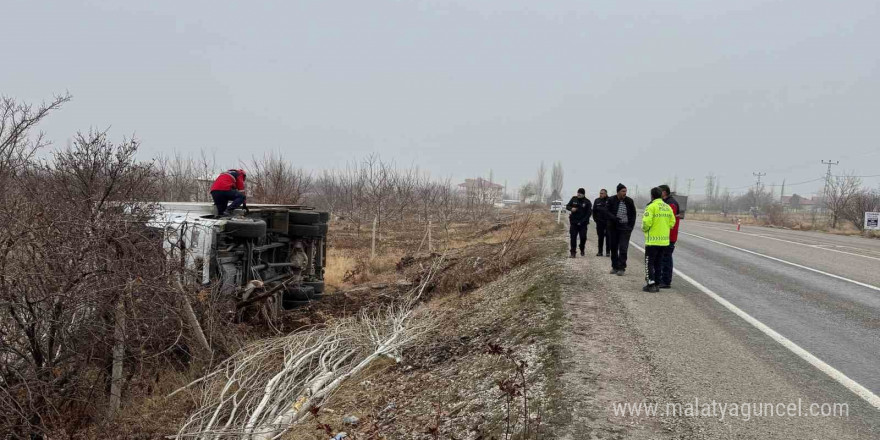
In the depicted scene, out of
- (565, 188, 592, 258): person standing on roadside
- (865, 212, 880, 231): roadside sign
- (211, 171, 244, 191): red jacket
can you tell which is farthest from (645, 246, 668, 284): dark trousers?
(865, 212, 880, 231): roadside sign

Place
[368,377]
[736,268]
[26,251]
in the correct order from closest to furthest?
[26,251], [368,377], [736,268]

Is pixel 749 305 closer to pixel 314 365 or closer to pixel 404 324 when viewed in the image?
pixel 404 324

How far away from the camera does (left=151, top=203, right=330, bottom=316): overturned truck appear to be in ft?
24.1

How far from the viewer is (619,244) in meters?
10.2

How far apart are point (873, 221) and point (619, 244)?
2768 centimetres

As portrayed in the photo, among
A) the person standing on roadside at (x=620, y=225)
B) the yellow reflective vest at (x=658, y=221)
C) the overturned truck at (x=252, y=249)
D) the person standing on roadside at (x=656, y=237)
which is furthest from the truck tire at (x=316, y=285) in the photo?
the yellow reflective vest at (x=658, y=221)

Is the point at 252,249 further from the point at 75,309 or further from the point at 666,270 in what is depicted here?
the point at 666,270

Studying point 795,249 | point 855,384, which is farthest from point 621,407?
point 795,249

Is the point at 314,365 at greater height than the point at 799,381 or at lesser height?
lesser

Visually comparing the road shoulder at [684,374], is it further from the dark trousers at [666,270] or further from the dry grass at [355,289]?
the dry grass at [355,289]

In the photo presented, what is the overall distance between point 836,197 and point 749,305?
127ft

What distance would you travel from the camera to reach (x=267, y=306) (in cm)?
911

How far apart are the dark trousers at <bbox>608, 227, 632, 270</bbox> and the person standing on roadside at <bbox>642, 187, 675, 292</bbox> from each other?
4.25 ft

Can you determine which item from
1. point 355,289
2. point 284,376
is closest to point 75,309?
point 284,376
